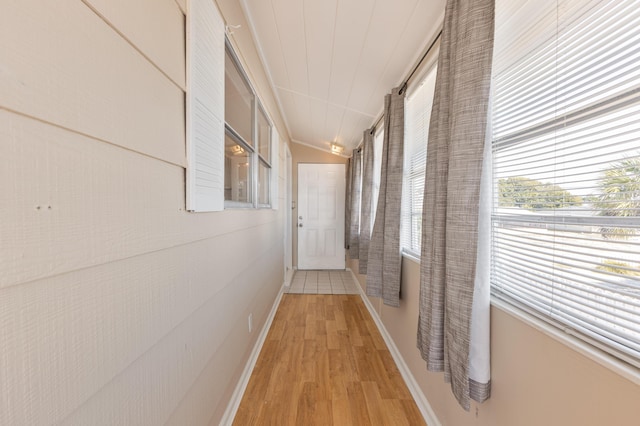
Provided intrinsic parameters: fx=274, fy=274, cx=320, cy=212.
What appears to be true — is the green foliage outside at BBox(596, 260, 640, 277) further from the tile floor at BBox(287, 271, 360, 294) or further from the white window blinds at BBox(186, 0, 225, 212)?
the tile floor at BBox(287, 271, 360, 294)

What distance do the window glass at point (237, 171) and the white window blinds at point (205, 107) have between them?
234mm

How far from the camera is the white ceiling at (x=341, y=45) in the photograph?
1479mm

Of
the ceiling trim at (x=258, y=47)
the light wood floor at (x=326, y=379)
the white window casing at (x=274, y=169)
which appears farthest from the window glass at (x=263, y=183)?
the light wood floor at (x=326, y=379)

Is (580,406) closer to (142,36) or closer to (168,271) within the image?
(168,271)

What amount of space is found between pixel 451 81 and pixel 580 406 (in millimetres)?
1152

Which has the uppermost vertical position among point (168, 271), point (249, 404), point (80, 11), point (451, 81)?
point (451, 81)

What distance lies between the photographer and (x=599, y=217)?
68 centimetres

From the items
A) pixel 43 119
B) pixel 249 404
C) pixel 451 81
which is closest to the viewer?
pixel 43 119

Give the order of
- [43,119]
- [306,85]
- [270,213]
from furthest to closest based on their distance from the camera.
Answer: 1. [270,213]
2. [306,85]
3. [43,119]

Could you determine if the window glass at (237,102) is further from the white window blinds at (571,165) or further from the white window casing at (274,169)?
the white window blinds at (571,165)

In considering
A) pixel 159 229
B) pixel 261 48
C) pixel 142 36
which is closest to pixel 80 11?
pixel 142 36

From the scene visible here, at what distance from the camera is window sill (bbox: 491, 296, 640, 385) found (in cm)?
60

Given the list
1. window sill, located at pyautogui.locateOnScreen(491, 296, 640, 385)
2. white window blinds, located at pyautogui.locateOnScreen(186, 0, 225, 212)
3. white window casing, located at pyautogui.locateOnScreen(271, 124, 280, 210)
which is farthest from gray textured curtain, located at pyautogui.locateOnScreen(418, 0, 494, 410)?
white window casing, located at pyautogui.locateOnScreen(271, 124, 280, 210)

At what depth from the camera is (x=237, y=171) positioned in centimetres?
180
